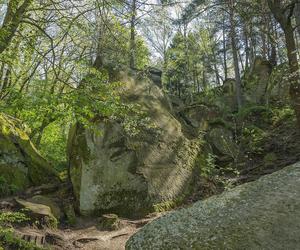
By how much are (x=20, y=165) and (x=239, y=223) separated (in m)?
8.48

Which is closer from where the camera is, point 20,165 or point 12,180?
point 12,180

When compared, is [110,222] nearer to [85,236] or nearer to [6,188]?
[85,236]

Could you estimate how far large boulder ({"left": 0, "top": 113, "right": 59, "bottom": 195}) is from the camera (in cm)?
989

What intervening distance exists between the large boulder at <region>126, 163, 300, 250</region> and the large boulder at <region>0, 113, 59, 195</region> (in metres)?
7.30

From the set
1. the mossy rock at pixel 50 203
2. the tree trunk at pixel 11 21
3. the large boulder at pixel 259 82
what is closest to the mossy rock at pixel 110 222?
the mossy rock at pixel 50 203

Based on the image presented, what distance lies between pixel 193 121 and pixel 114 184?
5956 mm

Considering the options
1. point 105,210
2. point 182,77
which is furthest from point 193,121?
point 182,77

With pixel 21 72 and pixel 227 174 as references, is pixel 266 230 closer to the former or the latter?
pixel 227 174

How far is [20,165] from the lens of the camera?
10289 millimetres

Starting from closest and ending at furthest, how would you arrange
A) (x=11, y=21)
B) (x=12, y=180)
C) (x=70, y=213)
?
(x=11, y=21)
(x=70, y=213)
(x=12, y=180)

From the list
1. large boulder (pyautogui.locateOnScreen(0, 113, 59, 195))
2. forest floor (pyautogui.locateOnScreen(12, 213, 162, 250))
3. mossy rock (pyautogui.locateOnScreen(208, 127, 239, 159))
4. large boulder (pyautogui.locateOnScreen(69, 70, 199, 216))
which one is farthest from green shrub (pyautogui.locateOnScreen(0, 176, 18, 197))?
mossy rock (pyautogui.locateOnScreen(208, 127, 239, 159))

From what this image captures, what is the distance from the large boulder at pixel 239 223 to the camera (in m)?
3.04

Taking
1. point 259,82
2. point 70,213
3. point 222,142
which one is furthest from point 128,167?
point 259,82

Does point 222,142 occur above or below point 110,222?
above
